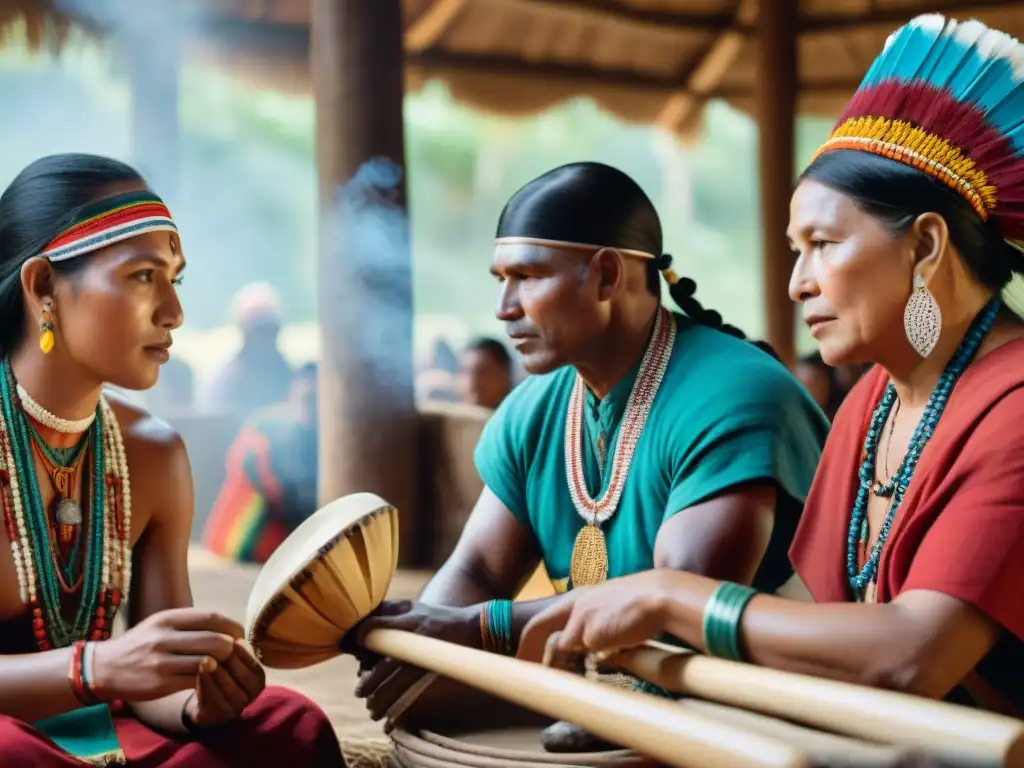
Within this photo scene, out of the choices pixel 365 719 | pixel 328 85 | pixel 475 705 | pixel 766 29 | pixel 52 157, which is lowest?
pixel 365 719

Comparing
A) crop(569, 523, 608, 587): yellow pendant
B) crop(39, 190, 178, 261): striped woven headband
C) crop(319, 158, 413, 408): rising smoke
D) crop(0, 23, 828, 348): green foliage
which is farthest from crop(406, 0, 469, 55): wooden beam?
crop(39, 190, 178, 261): striped woven headband

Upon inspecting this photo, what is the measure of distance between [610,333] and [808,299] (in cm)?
61

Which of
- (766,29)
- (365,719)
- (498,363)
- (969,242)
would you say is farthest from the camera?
(766,29)

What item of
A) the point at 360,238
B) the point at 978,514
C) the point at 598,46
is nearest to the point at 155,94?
the point at 360,238

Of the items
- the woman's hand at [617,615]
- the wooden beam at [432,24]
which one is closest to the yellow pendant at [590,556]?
the woman's hand at [617,615]

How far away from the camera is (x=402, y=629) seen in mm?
2191

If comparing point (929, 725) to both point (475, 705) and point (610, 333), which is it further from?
point (610, 333)

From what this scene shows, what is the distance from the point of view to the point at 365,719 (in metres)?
3.44

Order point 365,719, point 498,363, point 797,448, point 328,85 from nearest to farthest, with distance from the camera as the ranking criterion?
point 797,448
point 365,719
point 328,85
point 498,363

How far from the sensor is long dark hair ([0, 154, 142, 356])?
6.91ft

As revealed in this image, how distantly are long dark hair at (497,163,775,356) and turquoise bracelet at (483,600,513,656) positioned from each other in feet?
2.27

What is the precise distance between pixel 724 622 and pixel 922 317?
523mm

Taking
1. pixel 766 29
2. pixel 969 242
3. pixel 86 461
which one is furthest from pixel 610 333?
pixel 766 29

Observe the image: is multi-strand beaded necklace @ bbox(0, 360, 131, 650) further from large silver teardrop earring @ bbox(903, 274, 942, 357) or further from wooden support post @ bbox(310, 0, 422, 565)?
wooden support post @ bbox(310, 0, 422, 565)
